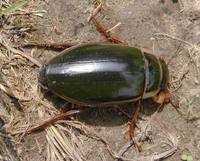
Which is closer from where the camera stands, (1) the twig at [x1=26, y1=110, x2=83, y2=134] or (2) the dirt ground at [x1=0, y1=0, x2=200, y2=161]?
(1) the twig at [x1=26, y1=110, x2=83, y2=134]

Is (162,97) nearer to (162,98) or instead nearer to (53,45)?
(162,98)

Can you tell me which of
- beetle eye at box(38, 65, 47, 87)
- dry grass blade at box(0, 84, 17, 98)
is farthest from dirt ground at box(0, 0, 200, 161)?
beetle eye at box(38, 65, 47, 87)

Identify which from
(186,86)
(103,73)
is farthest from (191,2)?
(103,73)

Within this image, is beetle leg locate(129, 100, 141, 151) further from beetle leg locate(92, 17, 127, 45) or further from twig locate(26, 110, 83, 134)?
beetle leg locate(92, 17, 127, 45)

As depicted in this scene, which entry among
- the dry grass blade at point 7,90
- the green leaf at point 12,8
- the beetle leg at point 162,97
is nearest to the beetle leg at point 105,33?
the beetle leg at point 162,97

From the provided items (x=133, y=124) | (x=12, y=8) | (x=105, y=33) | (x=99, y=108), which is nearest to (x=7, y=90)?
(x=12, y=8)
